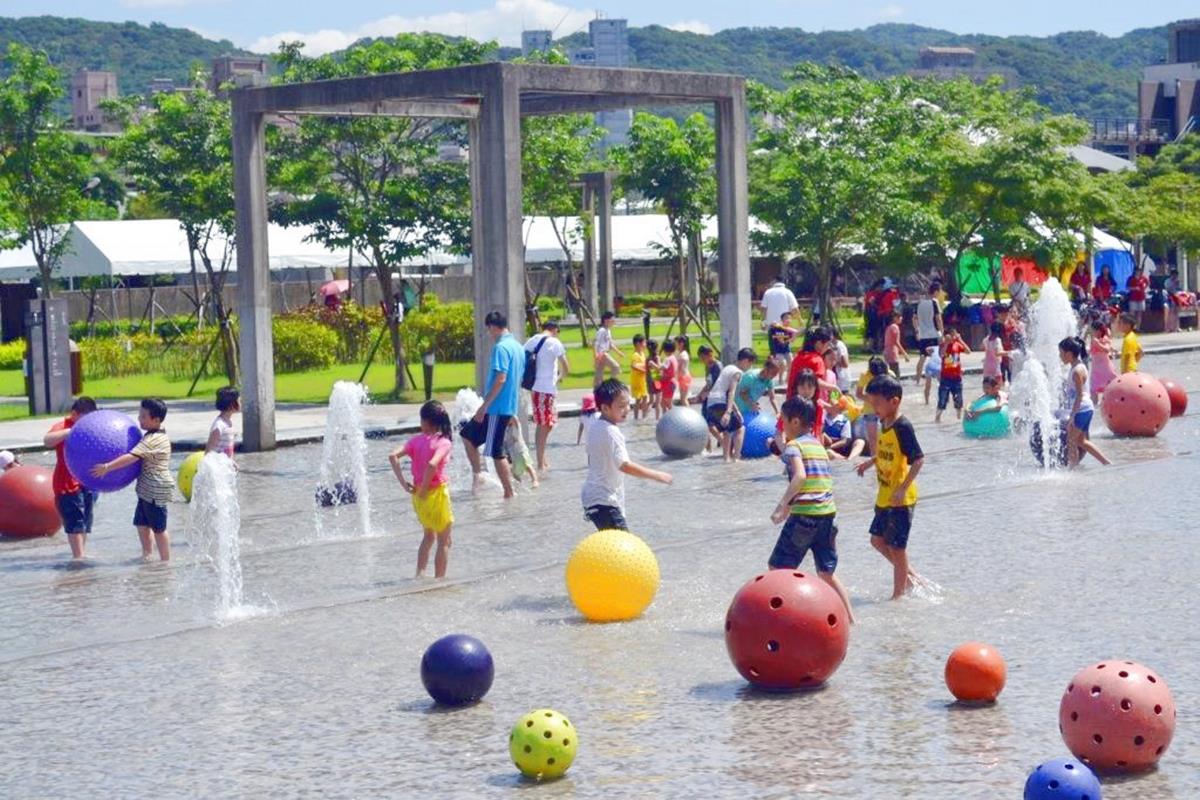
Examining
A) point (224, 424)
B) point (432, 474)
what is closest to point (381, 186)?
point (224, 424)

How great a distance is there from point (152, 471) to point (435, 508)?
2.76 meters

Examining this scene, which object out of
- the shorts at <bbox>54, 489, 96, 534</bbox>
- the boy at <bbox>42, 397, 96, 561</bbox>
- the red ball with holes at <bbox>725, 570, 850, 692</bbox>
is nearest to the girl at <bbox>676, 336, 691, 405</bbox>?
the boy at <bbox>42, 397, 96, 561</bbox>

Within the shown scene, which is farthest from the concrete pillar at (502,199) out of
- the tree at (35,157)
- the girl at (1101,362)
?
the tree at (35,157)

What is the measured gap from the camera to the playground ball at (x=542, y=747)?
320 inches

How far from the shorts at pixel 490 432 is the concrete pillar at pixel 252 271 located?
571 centimetres

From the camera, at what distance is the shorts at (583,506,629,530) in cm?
1285

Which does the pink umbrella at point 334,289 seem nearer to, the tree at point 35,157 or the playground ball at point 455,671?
the tree at point 35,157

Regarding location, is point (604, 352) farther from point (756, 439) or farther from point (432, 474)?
point (432, 474)

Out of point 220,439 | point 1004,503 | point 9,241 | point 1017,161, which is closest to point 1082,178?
point 1017,161

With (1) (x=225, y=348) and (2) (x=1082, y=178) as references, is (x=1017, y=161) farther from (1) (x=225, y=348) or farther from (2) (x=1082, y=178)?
(1) (x=225, y=348)

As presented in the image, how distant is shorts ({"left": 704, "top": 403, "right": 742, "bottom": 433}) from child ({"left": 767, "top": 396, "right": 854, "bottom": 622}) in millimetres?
9087

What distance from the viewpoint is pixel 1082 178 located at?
42.1 metres

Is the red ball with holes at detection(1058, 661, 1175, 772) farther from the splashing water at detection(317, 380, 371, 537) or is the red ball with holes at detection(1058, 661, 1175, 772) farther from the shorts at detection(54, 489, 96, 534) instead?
the shorts at detection(54, 489, 96, 534)

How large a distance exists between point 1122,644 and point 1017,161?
31779mm
